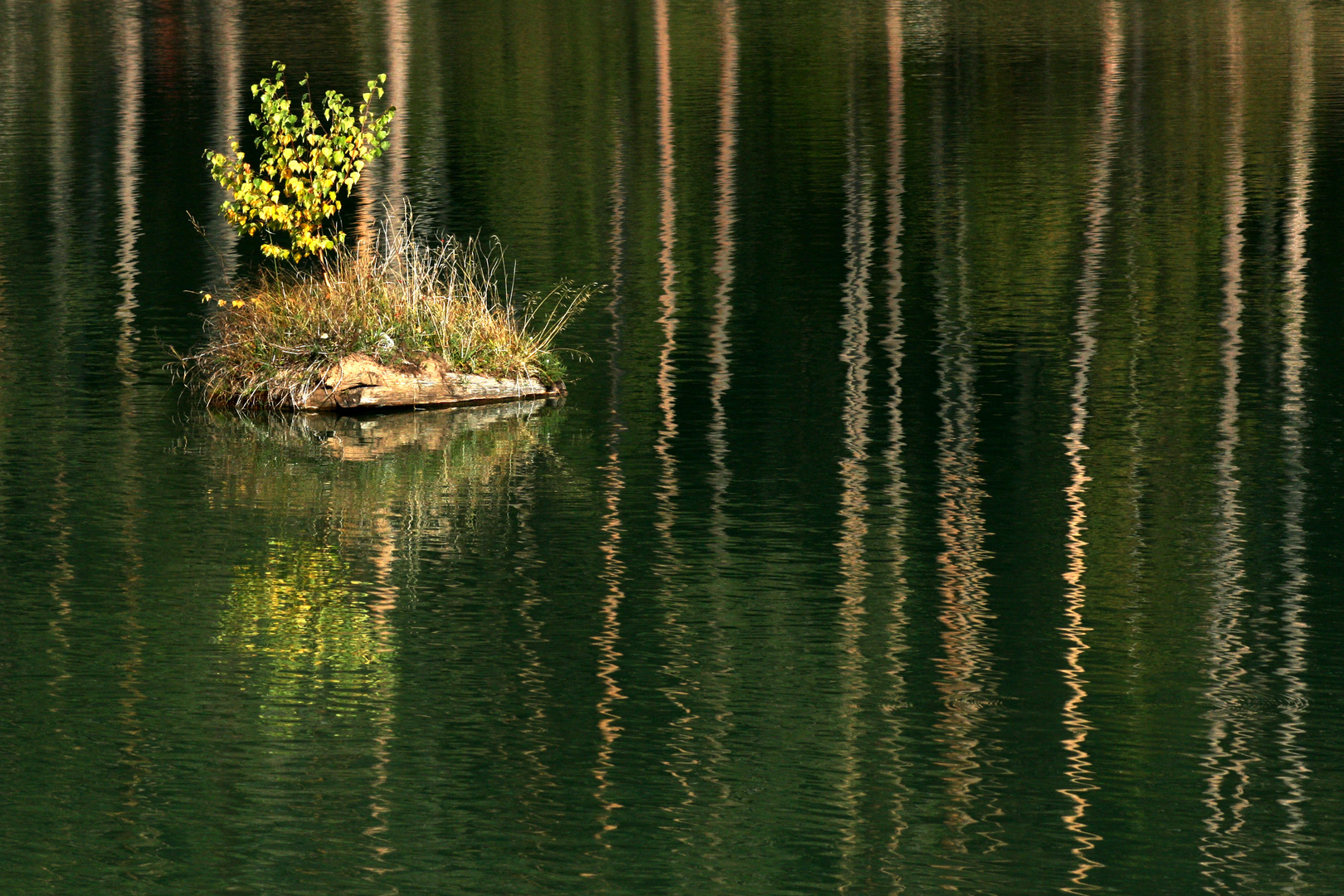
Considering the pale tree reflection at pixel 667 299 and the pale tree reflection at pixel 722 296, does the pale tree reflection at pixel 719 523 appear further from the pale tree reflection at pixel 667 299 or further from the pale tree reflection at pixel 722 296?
the pale tree reflection at pixel 667 299

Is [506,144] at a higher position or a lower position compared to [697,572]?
higher

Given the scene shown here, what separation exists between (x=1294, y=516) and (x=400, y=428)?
597cm

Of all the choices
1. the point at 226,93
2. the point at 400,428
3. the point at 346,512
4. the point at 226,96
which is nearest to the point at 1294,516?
the point at 346,512

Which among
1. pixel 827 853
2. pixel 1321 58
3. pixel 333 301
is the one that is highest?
pixel 1321 58

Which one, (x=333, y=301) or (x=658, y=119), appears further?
(x=658, y=119)

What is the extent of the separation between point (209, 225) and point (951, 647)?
664 inches

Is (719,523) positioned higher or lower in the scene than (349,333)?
lower

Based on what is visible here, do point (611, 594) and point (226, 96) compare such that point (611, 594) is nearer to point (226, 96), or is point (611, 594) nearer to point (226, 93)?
point (226, 96)

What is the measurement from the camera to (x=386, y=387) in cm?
1562

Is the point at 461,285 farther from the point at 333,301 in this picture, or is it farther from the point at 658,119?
the point at 658,119

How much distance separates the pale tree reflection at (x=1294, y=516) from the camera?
7910 millimetres

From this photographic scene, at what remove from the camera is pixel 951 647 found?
9.81 metres

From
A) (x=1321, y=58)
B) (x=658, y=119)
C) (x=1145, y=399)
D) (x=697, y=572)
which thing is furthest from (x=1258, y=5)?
(x=697, y=572)

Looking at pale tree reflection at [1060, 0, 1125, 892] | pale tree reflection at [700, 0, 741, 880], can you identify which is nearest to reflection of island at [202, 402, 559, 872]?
pale tree reflection at [700, 0, 741, 880]
